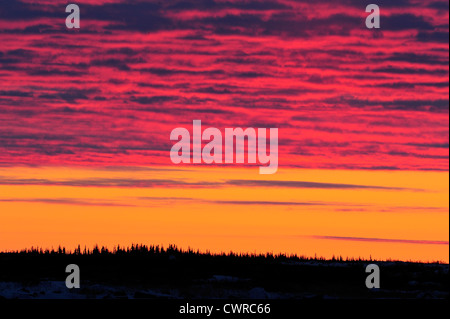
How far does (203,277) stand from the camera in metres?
39.7

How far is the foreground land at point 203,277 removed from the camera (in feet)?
111

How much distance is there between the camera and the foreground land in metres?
33.8
